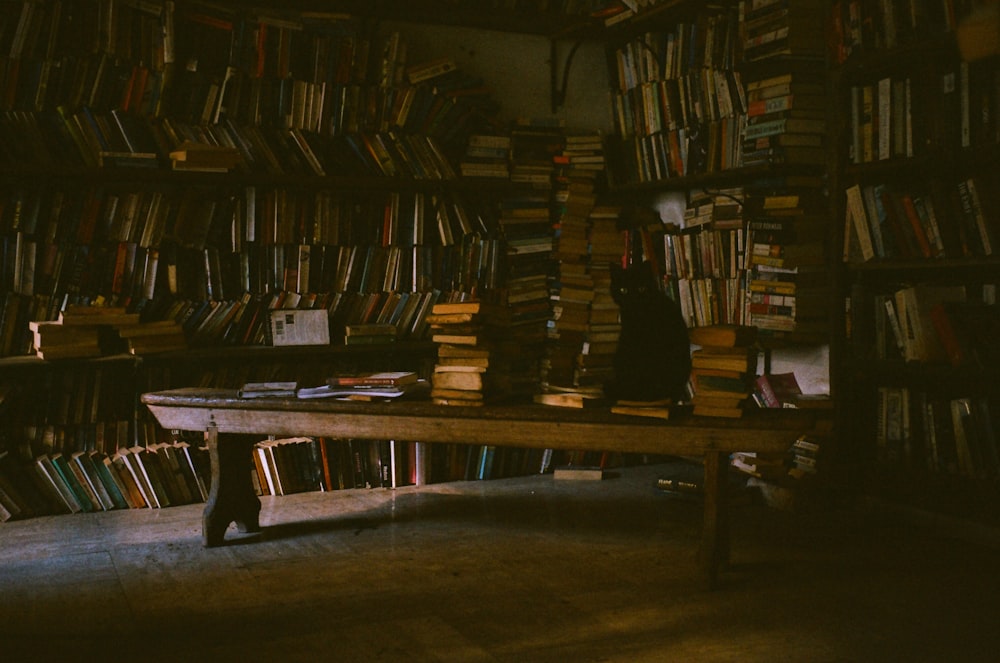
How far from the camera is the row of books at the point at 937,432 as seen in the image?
11.3 ft

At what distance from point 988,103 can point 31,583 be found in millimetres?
3755

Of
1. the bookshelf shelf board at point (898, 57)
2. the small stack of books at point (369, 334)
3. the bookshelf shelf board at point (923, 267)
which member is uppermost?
the bookshelf shelf board at point (898, 57)

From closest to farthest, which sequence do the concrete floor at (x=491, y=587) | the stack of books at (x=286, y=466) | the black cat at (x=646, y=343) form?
1. the concrete floor at (x=491, y=587)
2. the black cat at (x=646, y=343)
3. the stack of books at (x=286, y=466)

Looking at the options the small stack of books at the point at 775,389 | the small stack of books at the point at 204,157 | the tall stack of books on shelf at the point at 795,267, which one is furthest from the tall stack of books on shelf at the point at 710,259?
the small stack of books at the point at 204,157

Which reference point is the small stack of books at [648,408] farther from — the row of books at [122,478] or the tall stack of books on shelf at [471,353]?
the row of books at [122,478]

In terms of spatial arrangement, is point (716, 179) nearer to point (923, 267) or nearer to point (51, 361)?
point (923, 267)

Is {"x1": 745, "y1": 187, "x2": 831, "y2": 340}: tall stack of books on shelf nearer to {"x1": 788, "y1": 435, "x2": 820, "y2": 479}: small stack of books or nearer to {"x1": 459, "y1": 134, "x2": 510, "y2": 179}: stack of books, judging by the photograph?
{"x1": 788, "y1": 435, "x2": 820, "y2": 479}: small stack of books

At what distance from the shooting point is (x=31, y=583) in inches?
121

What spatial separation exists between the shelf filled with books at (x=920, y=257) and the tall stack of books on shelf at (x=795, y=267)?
18cm

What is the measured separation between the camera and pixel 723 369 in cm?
290

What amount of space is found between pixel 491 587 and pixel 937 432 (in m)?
1.89

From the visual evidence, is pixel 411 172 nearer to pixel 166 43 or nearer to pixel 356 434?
pixel 166 43

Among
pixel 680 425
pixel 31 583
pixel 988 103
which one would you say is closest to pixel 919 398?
pixel 988 103

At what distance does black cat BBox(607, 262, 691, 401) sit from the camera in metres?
2.98
